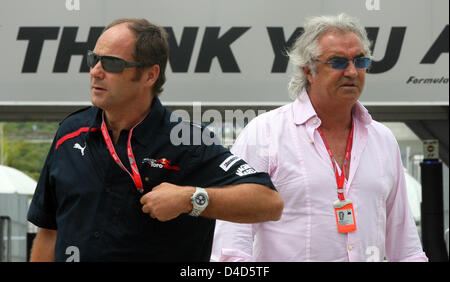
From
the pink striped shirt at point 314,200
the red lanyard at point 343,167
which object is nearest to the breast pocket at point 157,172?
the pink striped shirt at point 314,200

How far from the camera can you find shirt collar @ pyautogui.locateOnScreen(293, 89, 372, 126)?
281 centimetres

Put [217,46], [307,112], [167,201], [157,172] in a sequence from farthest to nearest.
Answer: [217,46] < [307,112] < [157,172] < [167,201]

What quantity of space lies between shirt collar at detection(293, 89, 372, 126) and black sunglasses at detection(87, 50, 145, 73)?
77 centimetres

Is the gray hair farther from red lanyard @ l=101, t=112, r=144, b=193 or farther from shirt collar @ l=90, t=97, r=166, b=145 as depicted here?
red lanyard @ l=101, t=112, r=144, b=193

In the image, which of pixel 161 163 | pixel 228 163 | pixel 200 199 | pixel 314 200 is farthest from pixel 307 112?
pixel 200 199

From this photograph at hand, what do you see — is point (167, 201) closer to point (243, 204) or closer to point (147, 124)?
point (243, 204)

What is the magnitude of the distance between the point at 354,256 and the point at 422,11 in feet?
12.8

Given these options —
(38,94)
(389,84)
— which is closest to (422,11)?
(389,84)

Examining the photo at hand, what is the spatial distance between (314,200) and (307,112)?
0.36 m

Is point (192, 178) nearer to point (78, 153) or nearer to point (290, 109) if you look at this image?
point (78, 153)

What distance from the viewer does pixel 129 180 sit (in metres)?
2.16

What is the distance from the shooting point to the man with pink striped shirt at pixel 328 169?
2641 millimetres

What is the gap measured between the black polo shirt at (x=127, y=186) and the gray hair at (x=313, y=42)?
85cm

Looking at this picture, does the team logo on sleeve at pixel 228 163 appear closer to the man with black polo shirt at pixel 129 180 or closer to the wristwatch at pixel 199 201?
the man with black polo shirt at pixel 129 180
